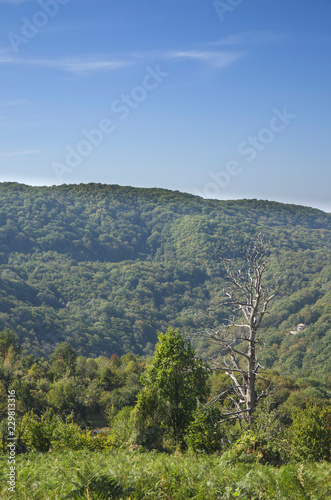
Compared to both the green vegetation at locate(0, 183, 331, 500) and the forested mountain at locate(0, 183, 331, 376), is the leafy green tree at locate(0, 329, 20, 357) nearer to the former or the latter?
the green vegetation at locate(0, 183, 331, 500)

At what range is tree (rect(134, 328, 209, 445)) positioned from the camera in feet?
52.5

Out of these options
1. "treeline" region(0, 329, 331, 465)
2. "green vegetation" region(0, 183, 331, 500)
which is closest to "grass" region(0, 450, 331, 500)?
"green vegetation" region(0, 183, 331, 500)

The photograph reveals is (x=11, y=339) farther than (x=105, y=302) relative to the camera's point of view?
No

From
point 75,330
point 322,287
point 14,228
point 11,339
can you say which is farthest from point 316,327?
point 14,228

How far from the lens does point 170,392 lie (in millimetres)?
16156

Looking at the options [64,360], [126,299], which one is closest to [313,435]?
[64,360]

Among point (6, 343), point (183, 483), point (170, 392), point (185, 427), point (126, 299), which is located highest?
point (126, 299)

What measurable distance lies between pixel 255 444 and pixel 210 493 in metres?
3.63

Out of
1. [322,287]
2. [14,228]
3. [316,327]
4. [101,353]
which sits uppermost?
[14,228]

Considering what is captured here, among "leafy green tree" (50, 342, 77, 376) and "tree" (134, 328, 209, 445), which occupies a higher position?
"tree" (134, 328, 209, 445)

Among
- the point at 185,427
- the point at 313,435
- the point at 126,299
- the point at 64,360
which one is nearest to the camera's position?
the point at 185,427

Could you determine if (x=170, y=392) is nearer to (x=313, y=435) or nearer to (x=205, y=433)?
(x=205, y=433)

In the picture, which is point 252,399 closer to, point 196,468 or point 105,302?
point 196,468

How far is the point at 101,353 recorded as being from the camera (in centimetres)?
11175
